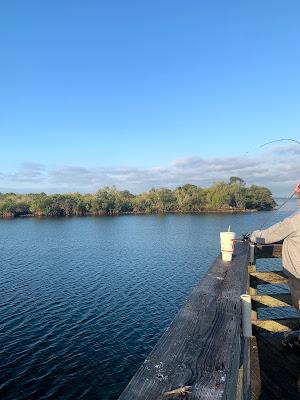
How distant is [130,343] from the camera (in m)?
15.3

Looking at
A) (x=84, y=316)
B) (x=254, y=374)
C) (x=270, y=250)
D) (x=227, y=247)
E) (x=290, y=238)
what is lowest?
(x=84, y=316)

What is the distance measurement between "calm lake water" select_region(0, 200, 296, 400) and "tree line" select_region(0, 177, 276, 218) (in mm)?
95223

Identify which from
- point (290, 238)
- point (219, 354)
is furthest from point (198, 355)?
point (290, 238)

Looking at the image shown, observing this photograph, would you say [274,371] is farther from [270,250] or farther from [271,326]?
[270,250]

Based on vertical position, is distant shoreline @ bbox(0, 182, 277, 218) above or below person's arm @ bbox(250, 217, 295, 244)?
above

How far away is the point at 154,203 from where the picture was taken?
13888cm

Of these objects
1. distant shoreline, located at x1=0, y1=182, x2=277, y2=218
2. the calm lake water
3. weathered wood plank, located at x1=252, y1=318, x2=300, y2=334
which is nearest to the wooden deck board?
weathered wood plank, located at x1=252, y1=318, x2=300, y2=334

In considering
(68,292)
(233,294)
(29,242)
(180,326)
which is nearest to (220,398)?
(180,326)

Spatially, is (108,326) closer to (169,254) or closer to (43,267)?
(43,267)

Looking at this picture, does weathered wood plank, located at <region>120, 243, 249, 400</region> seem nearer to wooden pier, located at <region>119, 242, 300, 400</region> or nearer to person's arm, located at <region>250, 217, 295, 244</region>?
wooden pier, located at <region>119, 242, 300, 400</region>

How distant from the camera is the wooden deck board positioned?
4207 mm

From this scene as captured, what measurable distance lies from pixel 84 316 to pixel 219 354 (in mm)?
17863

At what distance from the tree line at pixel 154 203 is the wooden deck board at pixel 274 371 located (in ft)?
422

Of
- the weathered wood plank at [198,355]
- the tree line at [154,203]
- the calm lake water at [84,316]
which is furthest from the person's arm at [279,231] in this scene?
the tree line at [154,203]
